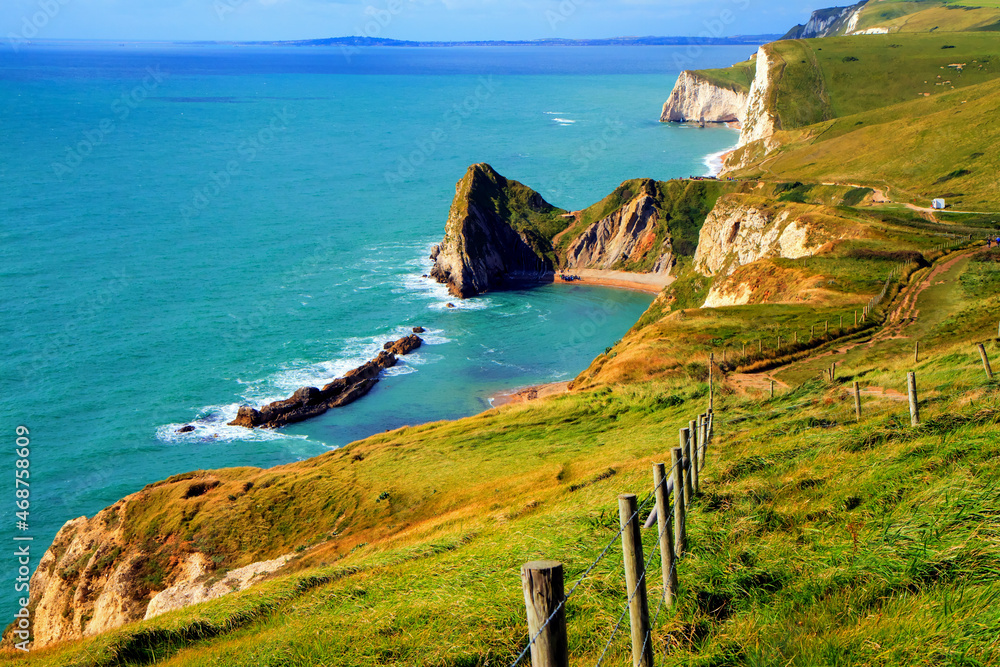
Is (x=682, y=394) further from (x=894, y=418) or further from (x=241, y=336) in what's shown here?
(x=241, y=336)

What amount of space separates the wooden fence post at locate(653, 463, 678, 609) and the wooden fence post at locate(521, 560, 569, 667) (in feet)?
12.6

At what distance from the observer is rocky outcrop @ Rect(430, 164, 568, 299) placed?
119 meters

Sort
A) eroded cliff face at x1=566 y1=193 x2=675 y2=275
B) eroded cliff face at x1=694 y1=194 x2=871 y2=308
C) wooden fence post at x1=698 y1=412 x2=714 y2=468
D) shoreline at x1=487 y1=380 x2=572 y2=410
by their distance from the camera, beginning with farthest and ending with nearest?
eroded cliff face at x1=566 y1=193 x2=675 y2=275 → shoreline at x1=487 y1=380 x2=572 y2=410 → eroded cliff face at x1=694 y1=194 x2=871 y2=308 → wooden fence post at x1=698 y1=412 x2=714 y2=468

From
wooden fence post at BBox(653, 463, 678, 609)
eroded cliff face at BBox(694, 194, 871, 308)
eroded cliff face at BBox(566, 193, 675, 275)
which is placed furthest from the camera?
eroded cliff face at BBox(566, 193, 675, 275)

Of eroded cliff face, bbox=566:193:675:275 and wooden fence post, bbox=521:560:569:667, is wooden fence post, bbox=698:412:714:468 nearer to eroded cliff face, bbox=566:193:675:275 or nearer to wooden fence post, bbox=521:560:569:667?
wooden fence post, bbox=521:560:569:667

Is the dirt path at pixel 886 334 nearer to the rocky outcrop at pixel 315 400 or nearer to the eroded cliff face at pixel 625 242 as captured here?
the rocky outcrop at pixel 315 400

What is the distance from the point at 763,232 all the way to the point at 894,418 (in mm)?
68604

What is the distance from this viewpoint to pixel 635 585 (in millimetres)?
7723

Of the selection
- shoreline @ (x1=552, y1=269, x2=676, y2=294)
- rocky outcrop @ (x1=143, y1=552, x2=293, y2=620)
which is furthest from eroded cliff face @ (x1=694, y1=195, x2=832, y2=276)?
rocky outcrop @ (x1=143, y1=552, x2=293, y2=620)

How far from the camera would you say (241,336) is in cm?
9688

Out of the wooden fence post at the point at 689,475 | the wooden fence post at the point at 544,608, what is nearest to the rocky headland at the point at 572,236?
the wooden fence post at the point at 689,475

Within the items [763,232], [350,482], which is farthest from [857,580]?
[763,232]

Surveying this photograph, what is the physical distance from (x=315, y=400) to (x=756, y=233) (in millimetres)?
53734

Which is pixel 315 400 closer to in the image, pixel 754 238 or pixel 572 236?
pixel 754 238
